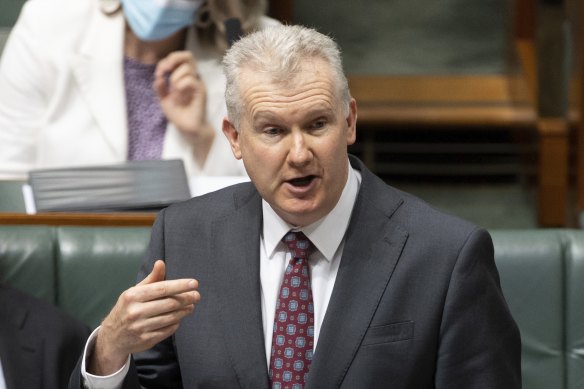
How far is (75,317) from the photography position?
6.50 feet

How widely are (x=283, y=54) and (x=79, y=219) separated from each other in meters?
0.75

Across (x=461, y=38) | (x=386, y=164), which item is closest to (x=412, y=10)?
(x=461, y=38)

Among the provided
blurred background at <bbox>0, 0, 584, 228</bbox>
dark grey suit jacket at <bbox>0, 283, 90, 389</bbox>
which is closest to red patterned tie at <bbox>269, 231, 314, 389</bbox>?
dark grey suit jacket at <bbox>0, 283, 90, 389</bbox>

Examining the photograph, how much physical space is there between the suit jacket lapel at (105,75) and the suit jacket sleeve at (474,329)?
Answer: 112 centimetres

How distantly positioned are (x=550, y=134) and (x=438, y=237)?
1.81 meters

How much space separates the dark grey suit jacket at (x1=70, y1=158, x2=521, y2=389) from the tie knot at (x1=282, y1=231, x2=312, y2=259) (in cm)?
5

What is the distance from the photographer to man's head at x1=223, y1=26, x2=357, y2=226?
57.5 inches

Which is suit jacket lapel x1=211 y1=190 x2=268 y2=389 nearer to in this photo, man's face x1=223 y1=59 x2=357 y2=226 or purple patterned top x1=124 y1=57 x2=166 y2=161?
man's face x1=223 y1=59 x2=357 y2=226

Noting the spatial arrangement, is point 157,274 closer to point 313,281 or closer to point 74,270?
point 313,281

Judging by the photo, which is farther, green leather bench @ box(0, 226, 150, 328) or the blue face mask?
the blue face mask

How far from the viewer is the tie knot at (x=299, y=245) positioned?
157cm

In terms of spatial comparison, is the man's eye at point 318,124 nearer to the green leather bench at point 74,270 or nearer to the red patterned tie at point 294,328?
the red patterned tie at point 294,328

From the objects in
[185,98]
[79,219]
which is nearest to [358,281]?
[79,219]

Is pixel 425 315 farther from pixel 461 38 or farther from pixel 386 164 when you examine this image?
pixel 461 38
